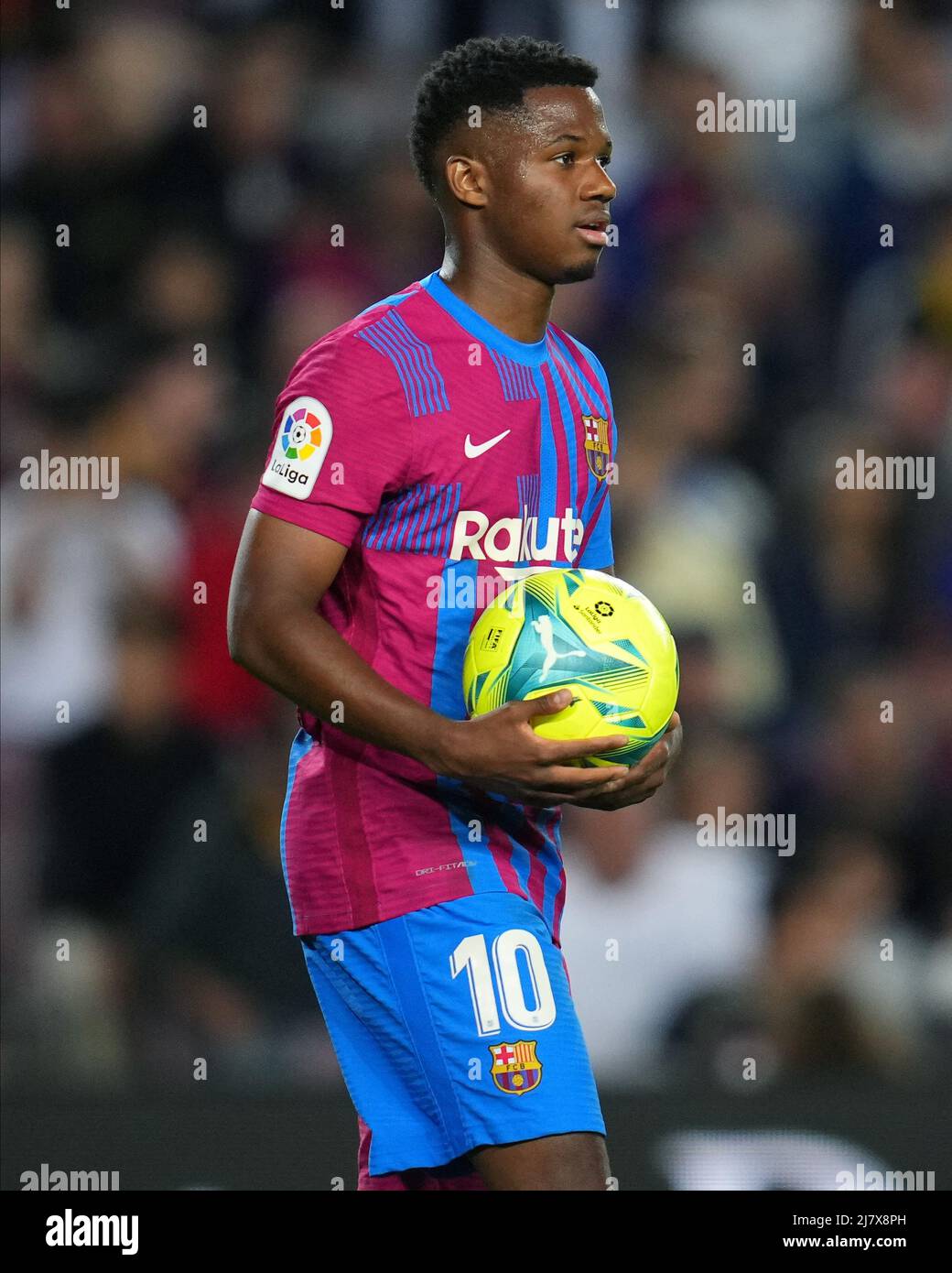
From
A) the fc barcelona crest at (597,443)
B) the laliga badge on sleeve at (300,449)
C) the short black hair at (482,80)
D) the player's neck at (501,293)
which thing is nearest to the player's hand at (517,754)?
the laliga badge on sleeve at (300,449)

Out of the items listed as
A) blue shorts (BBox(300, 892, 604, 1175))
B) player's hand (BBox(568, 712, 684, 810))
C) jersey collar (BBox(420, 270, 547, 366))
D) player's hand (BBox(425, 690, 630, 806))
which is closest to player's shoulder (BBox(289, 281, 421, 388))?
jersey collar (BBox(420, 270, 547, 366))

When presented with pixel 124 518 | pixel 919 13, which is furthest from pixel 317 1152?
pixel 919 13

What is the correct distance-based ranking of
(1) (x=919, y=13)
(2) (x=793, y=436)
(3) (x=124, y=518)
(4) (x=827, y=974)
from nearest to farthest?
(4) (x=827, y=974), (3) (x=124, y=518), (2) (x=793, y=436), (1) (x=919, y=13)

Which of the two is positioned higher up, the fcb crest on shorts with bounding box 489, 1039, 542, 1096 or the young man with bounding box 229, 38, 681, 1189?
the young man with bounding box 229, 38, 681, 1189

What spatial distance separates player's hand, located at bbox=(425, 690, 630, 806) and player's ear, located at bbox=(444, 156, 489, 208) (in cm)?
95

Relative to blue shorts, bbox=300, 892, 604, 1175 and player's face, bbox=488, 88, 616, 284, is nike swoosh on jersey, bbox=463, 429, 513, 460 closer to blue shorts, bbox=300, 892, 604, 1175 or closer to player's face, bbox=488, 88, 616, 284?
player's face, bbox=488, 88, 616, 284

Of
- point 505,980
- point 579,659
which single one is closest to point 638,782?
point 579,659

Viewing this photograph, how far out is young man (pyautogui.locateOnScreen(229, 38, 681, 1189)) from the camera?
9.79 feet

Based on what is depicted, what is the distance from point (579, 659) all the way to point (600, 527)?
0.64 meters

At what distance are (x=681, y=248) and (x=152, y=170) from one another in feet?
6.60

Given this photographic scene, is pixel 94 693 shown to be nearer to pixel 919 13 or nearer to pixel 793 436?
pixel 793 436

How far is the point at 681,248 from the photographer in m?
7.22

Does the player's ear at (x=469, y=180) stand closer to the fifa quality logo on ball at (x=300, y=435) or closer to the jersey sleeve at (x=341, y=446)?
the jersey sleeve at (x=341, y=446)

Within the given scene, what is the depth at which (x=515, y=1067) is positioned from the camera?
118 inches
